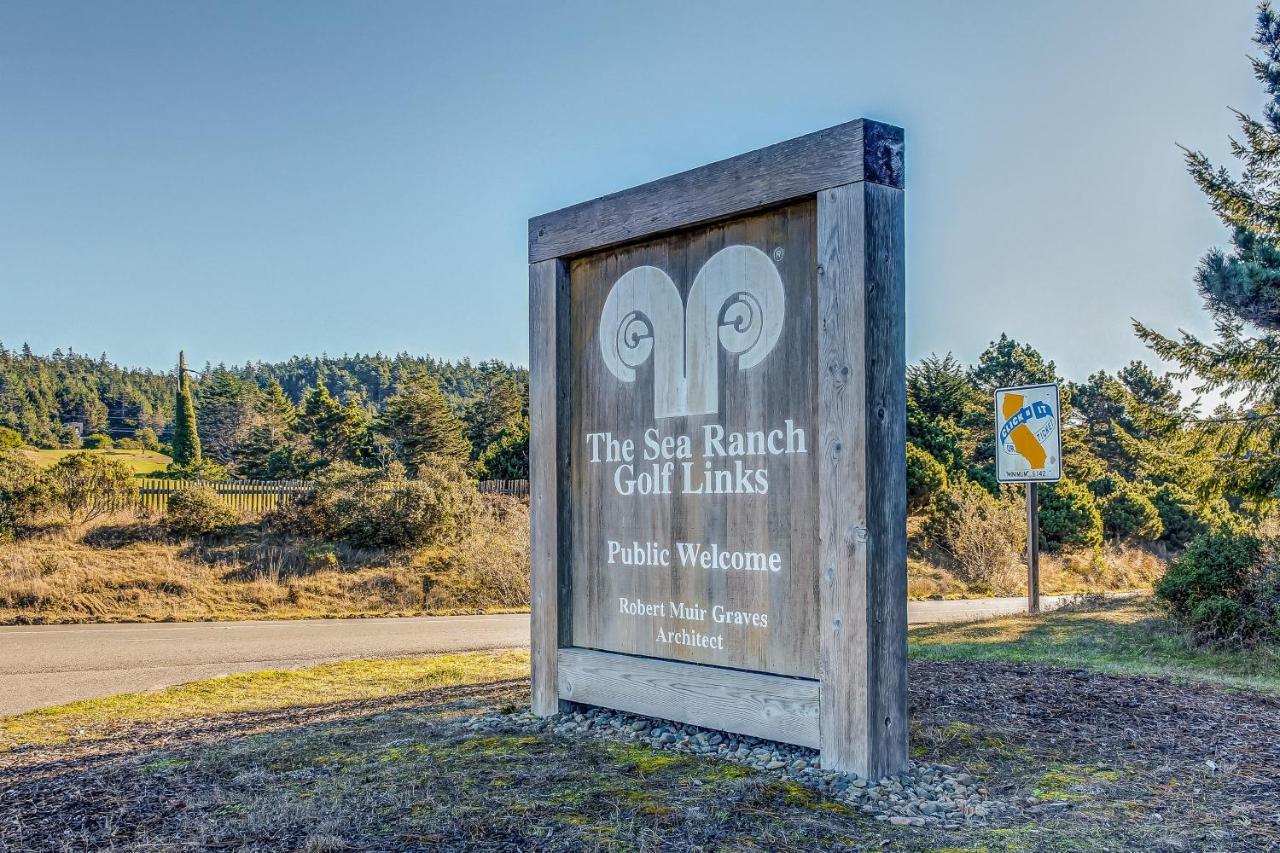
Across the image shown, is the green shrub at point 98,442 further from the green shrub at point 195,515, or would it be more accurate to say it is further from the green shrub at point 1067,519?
the green shrub at point 1067,519

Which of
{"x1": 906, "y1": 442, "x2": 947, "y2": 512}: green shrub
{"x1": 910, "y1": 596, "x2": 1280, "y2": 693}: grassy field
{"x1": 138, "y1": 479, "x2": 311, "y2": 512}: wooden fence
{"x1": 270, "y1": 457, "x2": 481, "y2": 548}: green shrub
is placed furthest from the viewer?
{"x1": 906, "y1": 442, "x2": 947, "y2": 512}: green shrub

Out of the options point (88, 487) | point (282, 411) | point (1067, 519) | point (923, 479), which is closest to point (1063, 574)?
point (1067, 519)

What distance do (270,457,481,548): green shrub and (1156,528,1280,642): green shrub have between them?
16446mm

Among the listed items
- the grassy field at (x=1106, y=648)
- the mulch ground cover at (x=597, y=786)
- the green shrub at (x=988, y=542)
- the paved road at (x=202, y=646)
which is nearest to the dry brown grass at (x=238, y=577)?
the paved road at (x=202, y=646)

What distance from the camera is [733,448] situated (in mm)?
5406

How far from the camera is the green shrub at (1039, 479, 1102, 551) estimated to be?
24.4m

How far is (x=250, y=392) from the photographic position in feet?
244

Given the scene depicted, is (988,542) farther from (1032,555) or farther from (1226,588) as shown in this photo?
(1226,588)

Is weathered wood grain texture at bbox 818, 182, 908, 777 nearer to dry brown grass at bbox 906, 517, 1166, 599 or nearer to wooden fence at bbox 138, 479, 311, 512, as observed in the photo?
dry brown grass at bbox 906, 517, 1166, 599

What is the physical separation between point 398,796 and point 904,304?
3.37 metres

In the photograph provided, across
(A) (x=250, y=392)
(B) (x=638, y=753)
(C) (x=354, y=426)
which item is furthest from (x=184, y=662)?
(A) (x=250, y=392)

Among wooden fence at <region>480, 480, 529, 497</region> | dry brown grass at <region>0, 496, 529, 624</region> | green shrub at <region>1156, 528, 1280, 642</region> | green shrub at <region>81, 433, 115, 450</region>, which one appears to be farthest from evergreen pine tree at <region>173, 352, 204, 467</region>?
green shrub at <region>1156, 528, 1280, 642</region>

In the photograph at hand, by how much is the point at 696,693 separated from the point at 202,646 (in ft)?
28.9

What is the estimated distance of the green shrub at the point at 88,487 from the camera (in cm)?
2242
